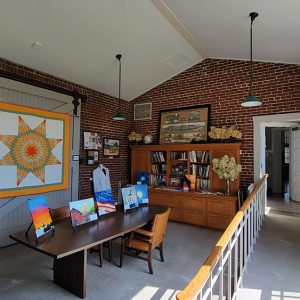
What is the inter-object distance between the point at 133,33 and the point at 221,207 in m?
3.61

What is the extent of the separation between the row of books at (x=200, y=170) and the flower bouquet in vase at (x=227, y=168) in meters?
0.51

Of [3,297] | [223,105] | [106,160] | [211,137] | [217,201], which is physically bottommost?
[3,297]

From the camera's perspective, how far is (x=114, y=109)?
240 inches

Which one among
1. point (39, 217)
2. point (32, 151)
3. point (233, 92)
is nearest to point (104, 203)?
point (39, 217)

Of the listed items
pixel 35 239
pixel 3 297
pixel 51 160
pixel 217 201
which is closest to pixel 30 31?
pixel 51 160

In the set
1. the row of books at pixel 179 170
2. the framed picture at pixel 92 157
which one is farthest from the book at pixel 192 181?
the framed picture at pixel 92 157

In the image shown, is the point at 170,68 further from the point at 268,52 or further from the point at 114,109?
the point at 268,52

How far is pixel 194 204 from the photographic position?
495 cm

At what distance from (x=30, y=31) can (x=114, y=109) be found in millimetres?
2891

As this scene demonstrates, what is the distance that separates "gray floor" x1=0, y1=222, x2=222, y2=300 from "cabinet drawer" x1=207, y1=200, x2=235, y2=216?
0.90 m

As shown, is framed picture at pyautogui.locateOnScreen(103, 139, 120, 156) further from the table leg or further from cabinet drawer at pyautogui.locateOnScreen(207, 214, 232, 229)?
the table leg

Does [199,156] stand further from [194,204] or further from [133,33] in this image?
[133,33]

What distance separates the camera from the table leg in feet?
8.20

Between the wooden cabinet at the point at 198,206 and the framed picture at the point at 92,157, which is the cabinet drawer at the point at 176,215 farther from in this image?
the framed picture at the point at 92,157
